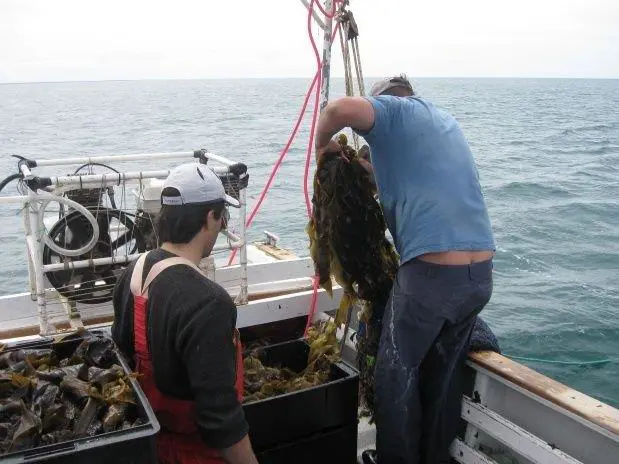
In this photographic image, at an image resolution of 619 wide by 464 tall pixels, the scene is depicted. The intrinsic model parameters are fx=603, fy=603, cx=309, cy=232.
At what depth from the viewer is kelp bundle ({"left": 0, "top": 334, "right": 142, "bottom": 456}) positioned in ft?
5.79

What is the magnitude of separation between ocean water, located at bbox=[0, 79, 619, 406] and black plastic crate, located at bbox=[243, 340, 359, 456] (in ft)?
15.4

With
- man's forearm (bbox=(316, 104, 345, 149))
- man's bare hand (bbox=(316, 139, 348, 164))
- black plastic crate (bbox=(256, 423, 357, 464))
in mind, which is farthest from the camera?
man's bare hand (bbox=(316, 139, 348, 164))

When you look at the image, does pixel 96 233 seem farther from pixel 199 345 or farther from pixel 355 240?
pixel 199 345

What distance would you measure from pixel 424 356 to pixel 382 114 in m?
1.09

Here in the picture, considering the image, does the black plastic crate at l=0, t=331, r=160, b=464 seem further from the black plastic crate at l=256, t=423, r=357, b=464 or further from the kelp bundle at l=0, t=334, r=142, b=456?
the black plastic crate at l=256, t=423, r=357, b=464

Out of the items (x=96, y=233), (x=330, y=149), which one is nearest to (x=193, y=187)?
(x=330, y=149)

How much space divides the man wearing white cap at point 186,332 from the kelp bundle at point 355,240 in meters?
1.03

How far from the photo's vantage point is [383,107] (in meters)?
2.55

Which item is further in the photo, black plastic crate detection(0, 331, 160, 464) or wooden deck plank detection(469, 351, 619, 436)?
wooden deck plank detection(469, 351, 619, 436)

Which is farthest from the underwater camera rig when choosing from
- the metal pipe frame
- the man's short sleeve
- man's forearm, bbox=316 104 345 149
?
the man's short sleeve

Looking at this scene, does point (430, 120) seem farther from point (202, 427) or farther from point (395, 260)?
point (202, 427)

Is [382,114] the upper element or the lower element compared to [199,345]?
upper

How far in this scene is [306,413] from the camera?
280cm

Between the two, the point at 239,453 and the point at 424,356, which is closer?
the point at 239,453
